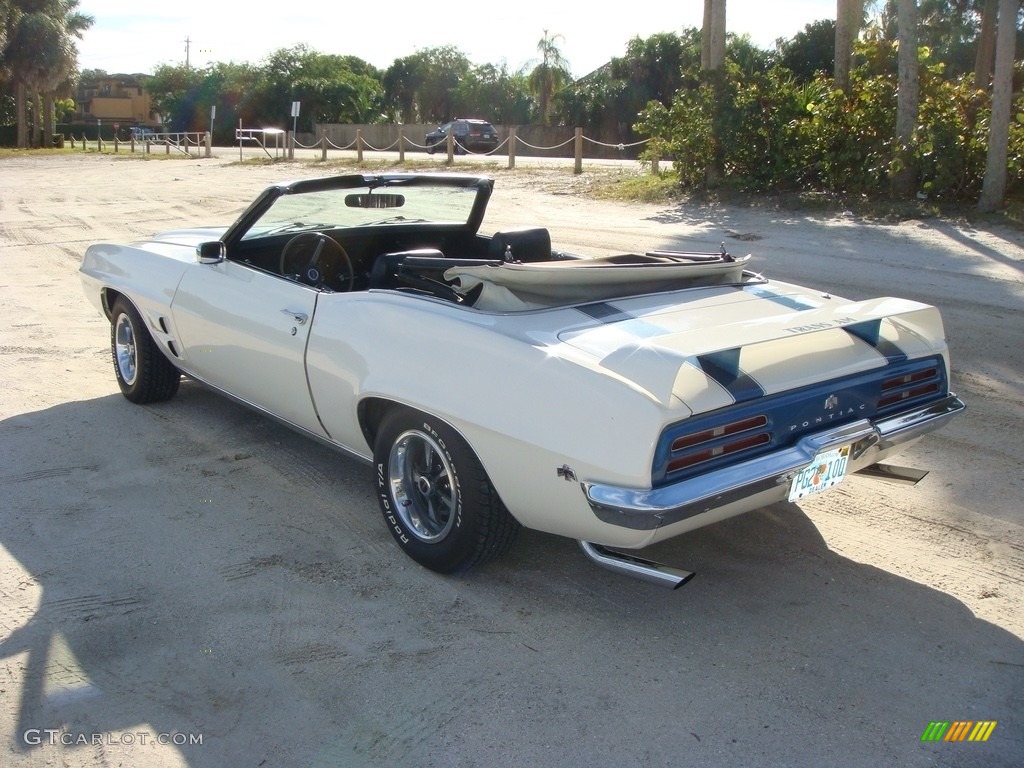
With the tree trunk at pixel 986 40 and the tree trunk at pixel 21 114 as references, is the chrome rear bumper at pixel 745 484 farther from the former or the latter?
the tree trunk at pixel 21 114

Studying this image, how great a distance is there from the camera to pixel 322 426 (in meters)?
4.19

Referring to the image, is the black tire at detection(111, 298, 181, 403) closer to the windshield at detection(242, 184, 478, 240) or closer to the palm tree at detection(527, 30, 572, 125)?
the windshield at detection(242, 184, 478, 240)

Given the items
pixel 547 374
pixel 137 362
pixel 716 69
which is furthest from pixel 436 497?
pixel 716 69

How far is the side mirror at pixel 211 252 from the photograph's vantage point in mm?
4730

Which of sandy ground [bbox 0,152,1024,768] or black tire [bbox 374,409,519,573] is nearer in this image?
sandy ground [bbox 0,152,1024,768]

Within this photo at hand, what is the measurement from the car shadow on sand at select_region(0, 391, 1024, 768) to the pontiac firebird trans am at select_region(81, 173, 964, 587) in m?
0.28

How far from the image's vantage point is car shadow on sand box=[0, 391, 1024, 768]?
274 centimetres

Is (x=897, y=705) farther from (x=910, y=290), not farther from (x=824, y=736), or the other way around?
(x=910, y=290)

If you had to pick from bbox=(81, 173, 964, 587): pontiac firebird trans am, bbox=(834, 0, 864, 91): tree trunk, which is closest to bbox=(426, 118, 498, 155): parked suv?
bbox=(834, 0, 864, 91): tree trunk

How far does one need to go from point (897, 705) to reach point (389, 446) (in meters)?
1.93

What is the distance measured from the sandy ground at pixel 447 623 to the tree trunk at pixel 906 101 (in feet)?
31.9

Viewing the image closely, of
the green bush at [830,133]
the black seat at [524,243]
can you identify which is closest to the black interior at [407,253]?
the black seat at [524,243]

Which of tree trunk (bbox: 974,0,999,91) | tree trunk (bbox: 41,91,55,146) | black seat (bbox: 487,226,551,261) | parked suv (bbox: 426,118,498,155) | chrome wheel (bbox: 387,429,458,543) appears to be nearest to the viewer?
chrome wheel (bbox: 387,429,458,543)

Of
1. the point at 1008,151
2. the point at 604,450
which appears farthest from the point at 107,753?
the point at 1008,151
